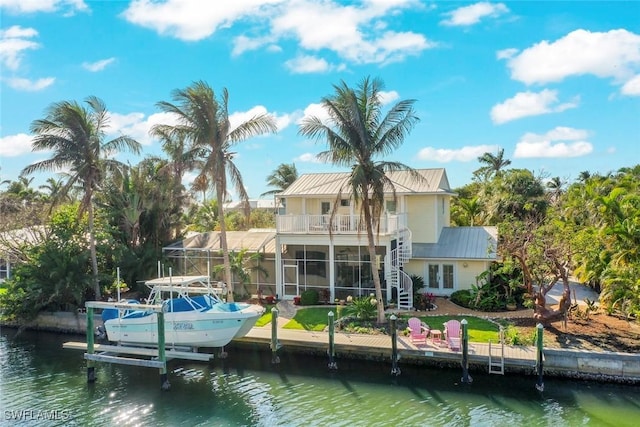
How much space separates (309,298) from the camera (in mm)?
23625

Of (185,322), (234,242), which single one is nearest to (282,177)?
(234,242)

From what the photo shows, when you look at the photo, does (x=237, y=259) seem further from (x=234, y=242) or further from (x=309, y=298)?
(x=309, y=298)

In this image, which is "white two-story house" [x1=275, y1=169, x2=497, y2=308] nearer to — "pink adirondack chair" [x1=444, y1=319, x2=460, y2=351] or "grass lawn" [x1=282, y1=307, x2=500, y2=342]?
"grass lawn" [x1=282, y1=307, x2=500, y2=342]

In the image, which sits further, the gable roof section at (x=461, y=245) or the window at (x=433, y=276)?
the window at (x=433, y=276)

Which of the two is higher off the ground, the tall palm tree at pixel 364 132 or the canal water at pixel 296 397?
the tall palm tree at pixel 364 132

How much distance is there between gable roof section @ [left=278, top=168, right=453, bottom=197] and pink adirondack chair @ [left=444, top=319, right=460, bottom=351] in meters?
10.3

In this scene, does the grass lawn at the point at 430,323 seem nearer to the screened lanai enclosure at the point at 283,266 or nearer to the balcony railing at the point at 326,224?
the screened lanai enclosure at the point at 283,266

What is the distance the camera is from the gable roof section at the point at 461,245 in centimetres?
2438

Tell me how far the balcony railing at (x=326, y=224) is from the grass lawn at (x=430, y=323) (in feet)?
13.3

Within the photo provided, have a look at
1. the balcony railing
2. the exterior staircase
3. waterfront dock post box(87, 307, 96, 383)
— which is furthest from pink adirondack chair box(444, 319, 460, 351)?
waterfront dock post box(87, 307, 96, 383)

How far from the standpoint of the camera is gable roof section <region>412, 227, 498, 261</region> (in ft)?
80.0

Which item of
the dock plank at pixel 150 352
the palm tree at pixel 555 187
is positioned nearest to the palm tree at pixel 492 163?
the palm tree at pixel 555 187

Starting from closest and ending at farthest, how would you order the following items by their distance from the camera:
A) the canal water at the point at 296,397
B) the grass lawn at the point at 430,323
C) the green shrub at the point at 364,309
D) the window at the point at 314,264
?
the canal water at the point at 296,397, the grass lawn at the point at 430,323, the green shrub at the point at 364,309, the window at the point at 314,264

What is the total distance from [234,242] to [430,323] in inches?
525
